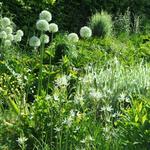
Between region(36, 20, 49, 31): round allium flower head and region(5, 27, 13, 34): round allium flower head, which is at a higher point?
region(5, 27, 13, 34): round allium flower head

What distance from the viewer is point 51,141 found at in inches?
181

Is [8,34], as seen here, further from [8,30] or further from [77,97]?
[77,97]

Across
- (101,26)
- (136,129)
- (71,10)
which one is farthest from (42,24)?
(71,10)

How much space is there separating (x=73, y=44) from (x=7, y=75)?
4.83 ft

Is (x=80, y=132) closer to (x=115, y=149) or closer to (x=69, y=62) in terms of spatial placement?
(x=115, y=149)

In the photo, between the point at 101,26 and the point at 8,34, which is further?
the point at 101,26

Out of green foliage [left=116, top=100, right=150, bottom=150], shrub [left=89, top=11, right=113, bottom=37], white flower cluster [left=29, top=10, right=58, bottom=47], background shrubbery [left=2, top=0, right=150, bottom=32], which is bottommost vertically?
green foliage [left=116, top=100, right=150, bottom=150]

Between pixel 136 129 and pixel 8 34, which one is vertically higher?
pixel 8 34

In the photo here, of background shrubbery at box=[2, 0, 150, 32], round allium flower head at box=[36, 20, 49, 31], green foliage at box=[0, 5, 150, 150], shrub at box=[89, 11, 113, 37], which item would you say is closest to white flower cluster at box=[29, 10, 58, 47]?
round allium flower head at box=[36, 20, 49, 31]

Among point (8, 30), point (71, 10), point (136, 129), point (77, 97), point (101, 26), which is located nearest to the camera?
point (136, 129)

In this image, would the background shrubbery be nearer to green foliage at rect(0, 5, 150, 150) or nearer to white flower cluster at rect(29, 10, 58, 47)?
green foliage at rect(0, 5, 150, 150)

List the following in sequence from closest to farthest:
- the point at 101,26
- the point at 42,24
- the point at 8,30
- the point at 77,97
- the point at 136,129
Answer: the point at 136,129 → the point at 77,97 → the point at 42,24 → the point at 8,30 → the point at 101,26

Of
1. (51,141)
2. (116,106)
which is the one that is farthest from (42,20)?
(51,141)

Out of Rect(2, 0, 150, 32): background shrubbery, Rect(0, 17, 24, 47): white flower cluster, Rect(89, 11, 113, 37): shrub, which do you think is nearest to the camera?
Rect(0, 17, 24, 47): white flower cluster
